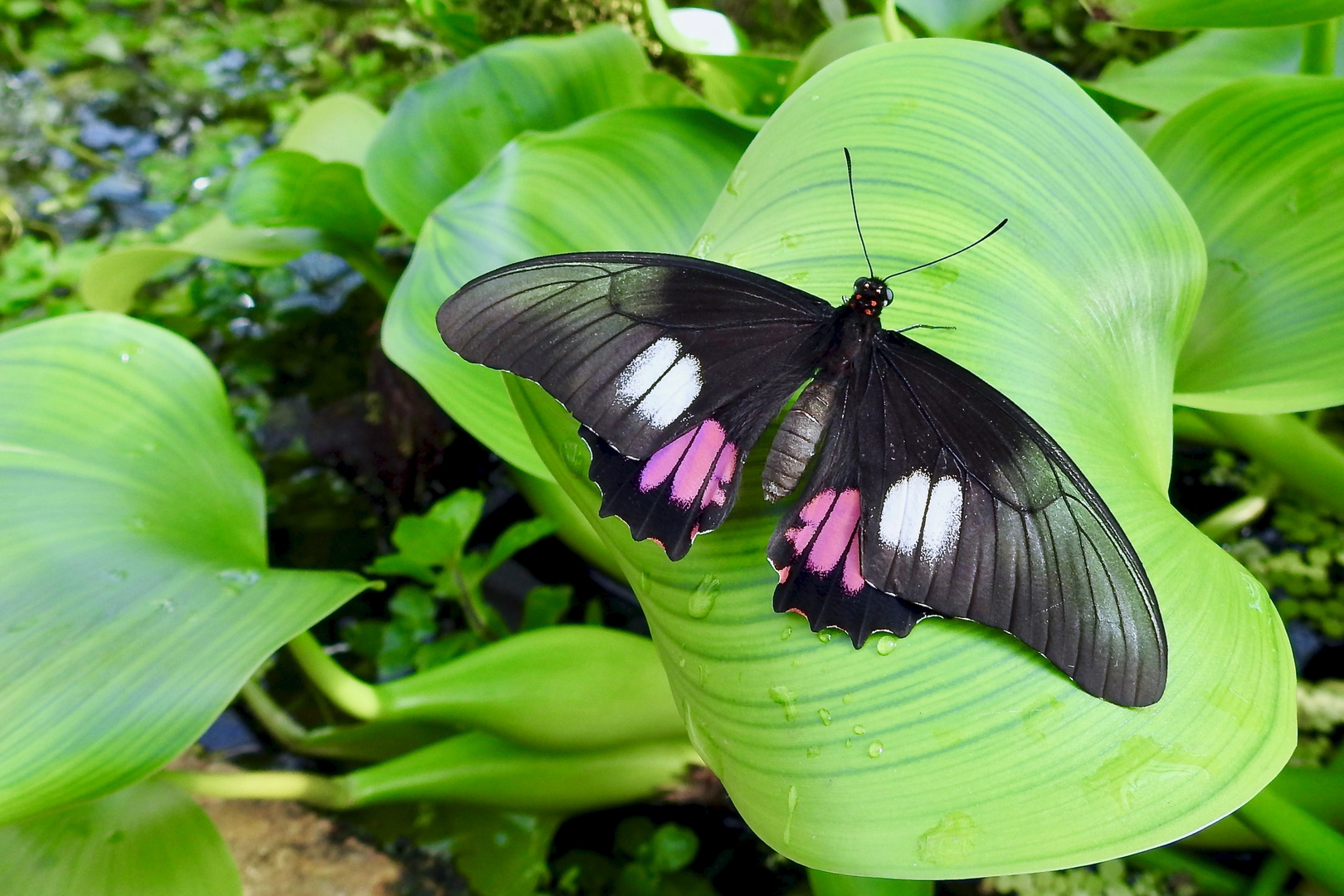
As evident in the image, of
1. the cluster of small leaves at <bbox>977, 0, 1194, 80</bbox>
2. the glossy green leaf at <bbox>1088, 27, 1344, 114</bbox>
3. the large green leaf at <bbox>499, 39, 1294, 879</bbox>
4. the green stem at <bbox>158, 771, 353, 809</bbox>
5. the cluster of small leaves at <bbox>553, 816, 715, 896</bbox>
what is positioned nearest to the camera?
the large green leaf at <bbox>499, 39, 1294, 879</bbox>

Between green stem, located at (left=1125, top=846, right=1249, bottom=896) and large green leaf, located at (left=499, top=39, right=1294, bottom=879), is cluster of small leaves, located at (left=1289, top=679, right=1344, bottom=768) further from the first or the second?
large green leaf, located at (left=499, top=39, right=1294, bottom=879)

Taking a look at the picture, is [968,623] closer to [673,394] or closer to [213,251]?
[673,394]

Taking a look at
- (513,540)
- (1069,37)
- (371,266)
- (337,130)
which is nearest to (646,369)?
(513,540)

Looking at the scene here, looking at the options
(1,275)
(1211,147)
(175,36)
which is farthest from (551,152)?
(175,36)

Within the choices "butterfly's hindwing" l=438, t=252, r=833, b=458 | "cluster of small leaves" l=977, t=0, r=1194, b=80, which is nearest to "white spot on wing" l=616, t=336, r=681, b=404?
"butterfly's hindwing" l=438, t=252, r=833, b=458

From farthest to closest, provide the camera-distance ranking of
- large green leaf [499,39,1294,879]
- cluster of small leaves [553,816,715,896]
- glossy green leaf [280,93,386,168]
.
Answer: glossy green leaf [280,93,386,168] < cluster of small leaves [553,816,715,896] < large green leaf [499,39,1294,879]

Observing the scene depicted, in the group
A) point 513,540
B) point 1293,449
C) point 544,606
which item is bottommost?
point 544,606

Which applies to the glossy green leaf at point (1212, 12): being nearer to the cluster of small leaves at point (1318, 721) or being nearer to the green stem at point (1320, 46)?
the green stem at point (1320, 46)
